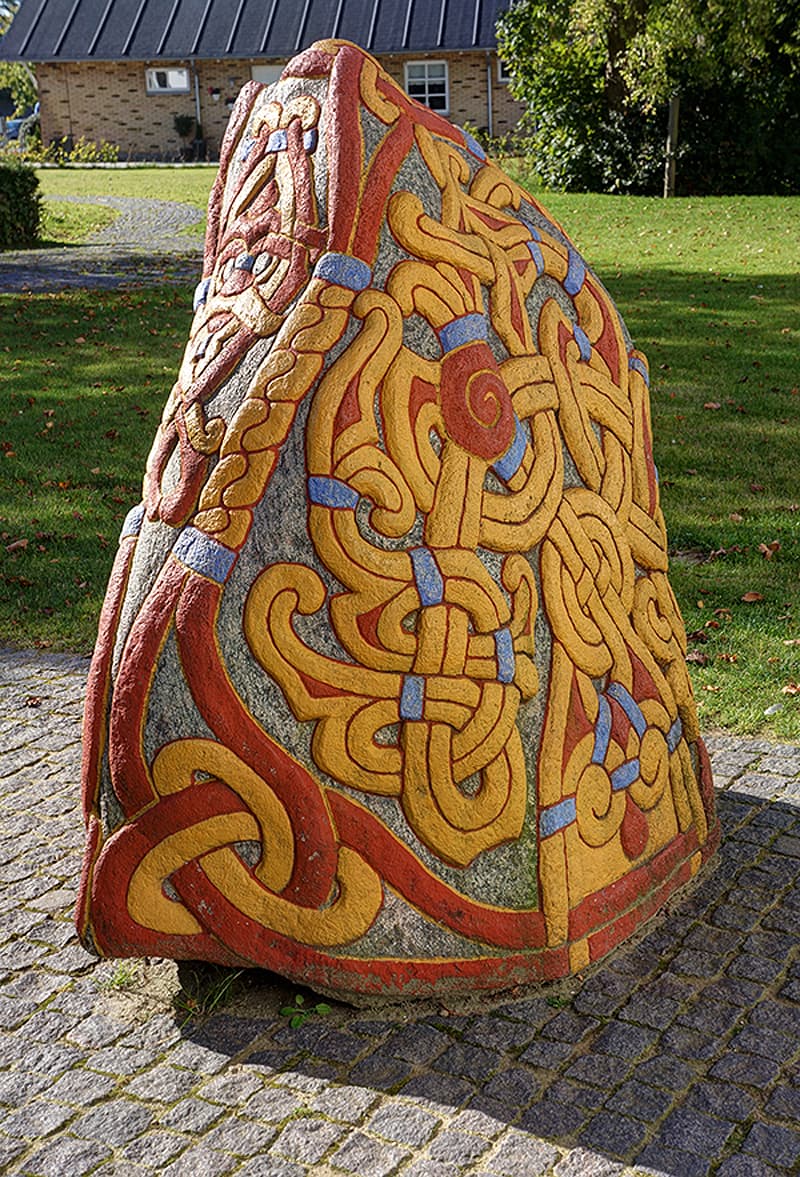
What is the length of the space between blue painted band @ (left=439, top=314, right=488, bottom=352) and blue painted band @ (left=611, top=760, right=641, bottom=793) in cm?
136

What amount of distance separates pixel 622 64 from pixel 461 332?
21.6 meters

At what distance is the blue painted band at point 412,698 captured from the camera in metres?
3.79

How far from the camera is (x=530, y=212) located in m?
4.38

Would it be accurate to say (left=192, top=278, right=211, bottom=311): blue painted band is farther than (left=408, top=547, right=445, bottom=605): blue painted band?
Yes

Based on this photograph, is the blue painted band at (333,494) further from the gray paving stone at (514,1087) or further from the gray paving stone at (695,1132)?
the gray paving stone at (695,1132)

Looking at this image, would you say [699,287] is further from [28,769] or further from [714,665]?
[28,769]

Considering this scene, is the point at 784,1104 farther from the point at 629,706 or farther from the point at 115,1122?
the point at 115,1122

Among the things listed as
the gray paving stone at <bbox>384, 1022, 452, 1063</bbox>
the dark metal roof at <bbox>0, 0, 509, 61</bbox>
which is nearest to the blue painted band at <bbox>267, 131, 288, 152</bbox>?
the gray paving stone at <bbox>384, 1022, 452, 1063</bbox>

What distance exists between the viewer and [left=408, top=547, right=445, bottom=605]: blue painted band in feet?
12.5

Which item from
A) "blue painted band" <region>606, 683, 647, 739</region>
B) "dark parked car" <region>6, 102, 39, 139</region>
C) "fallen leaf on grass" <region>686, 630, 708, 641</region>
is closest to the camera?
"blue painted band" <region>606, 683, 647, 739</region>

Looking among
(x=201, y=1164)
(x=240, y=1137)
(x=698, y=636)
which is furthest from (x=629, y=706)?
(x=698, y=636)

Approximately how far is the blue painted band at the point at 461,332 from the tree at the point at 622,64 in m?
19.6

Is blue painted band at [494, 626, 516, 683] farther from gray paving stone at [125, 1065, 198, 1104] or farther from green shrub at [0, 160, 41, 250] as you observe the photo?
green shrub at [0, 160, 41, 250]

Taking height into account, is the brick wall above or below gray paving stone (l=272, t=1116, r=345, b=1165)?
above
